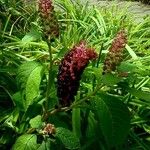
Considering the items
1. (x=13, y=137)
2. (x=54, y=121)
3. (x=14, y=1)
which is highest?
(x=14, y=1)

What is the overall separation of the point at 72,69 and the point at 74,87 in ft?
0.26

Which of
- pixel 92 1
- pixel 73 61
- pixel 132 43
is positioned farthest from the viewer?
pixel 92 1

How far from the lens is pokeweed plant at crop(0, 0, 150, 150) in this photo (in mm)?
1352

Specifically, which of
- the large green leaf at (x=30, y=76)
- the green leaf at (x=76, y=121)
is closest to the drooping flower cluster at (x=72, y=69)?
the large green leaf at (x=30, y=76)

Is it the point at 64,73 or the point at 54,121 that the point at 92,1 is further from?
the point at 64,73

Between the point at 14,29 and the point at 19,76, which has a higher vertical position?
the point at 19,76

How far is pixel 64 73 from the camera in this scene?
1337 mm

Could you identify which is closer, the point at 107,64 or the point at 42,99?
the point at 107,64

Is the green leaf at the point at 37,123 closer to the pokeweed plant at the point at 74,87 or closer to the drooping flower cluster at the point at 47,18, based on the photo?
the pokeweed plant at the point at 74,87

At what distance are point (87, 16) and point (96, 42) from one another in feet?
1.84

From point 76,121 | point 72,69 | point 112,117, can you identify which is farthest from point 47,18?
point 76,121

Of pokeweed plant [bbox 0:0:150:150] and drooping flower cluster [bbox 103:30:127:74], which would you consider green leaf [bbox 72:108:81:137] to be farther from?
drooping flower cluster [bbox 103:30:127:74]

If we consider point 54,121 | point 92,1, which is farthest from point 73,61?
point 92,1

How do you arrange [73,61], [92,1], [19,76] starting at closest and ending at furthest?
Answer: [73,61]
[19,76]
[92,1]
